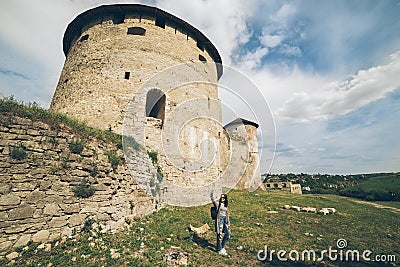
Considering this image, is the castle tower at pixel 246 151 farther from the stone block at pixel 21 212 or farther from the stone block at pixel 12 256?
the stone block at pixel 12 256

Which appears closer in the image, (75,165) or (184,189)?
(75,165)

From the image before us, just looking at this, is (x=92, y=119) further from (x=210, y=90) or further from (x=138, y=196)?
(x=210, y=90)

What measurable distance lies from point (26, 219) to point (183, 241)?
3.49 metres

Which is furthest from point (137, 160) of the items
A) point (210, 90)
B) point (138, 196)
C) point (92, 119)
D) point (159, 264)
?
point (210, 90)

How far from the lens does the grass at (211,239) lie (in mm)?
4078

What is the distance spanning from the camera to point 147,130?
10.2 m

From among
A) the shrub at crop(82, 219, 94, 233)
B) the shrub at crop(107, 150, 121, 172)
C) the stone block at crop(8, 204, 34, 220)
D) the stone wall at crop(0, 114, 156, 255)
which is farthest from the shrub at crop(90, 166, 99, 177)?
the stone block at crop(8, 204, 34, 220)

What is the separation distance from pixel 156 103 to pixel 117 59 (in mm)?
3342

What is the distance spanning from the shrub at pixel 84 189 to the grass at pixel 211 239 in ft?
3.09

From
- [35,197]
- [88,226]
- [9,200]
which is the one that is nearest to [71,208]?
[88,226]

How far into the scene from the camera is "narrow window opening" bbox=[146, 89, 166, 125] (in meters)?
11.9

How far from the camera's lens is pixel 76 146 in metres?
5.08

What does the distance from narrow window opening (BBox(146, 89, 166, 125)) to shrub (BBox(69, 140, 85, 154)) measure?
6622 mm

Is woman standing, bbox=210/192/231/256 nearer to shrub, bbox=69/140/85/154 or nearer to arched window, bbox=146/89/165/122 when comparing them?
shrub, bbox=69/140/85/154
